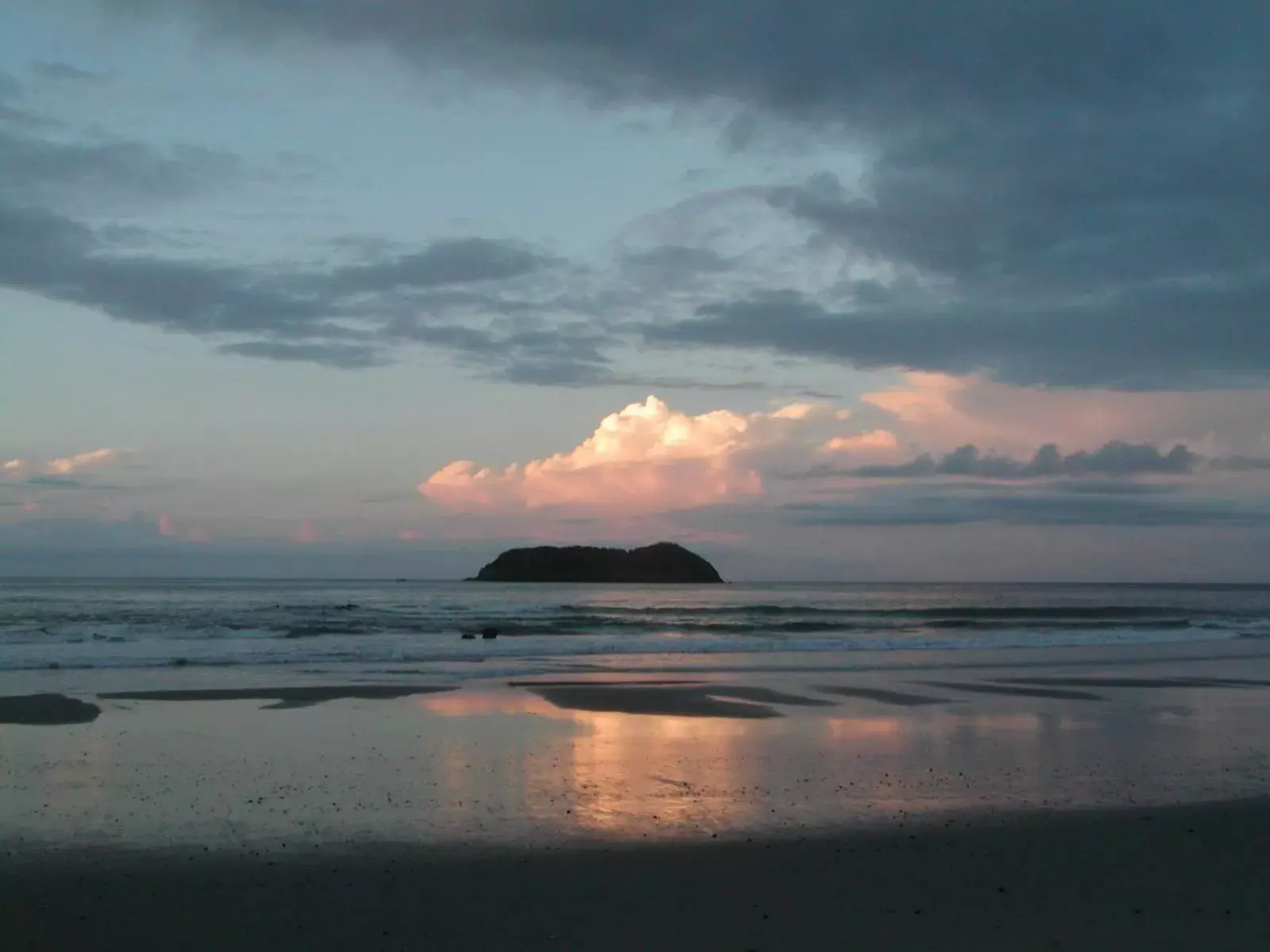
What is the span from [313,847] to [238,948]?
2.15 metres

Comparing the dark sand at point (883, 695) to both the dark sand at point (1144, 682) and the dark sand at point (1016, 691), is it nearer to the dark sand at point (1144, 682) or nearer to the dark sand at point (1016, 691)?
the dark sand at point (1016, 691)

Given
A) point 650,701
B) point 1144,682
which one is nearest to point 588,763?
point 650,701

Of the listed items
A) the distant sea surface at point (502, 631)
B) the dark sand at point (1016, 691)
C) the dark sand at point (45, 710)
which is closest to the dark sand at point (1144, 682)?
the dark sand at point (1016, 691)

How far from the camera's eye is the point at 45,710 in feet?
56.3

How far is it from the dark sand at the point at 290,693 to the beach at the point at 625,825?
36 cm

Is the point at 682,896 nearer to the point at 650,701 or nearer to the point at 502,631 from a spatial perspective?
the point at 650,701

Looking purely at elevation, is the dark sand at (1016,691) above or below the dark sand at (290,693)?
below

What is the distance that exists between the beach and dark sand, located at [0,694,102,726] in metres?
0.11

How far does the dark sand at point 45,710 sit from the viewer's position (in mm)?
16016

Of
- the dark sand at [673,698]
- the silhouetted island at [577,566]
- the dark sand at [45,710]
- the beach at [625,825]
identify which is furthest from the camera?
the silhouetted island at [577,566]

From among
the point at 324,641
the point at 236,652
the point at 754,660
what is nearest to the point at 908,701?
the point at 754,660

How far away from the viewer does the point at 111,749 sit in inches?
531

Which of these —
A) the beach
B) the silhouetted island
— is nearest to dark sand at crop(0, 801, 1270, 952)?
the beach

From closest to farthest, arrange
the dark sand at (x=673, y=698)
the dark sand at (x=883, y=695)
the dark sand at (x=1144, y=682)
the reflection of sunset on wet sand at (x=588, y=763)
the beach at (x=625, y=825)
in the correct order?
the beach at (x=625, y=825) < the reflection of sunset on wet sand at (x=588, y=763) < the dark sand at (x=673, y=698) < the dark sand at (x=883, y=695) < the dark sand at (x=1144, y=682)
